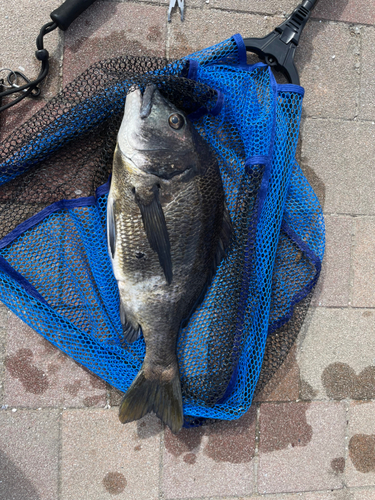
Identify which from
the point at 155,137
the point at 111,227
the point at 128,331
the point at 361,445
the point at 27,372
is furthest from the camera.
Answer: the point at 361,445

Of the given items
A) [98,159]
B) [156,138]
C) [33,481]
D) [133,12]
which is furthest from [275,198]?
[33,481]

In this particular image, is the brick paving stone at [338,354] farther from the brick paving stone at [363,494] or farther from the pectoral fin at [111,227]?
the pectoral fin at [111,227]

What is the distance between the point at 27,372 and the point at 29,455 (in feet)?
2.39

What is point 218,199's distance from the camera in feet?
8.66

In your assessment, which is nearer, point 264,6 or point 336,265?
point 264,6

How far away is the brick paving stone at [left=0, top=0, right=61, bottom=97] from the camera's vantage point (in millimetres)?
3078

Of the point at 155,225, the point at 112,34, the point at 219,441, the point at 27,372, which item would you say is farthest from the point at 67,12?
the point at 219,441

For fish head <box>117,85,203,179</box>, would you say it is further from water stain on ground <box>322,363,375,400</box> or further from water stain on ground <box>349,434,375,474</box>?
water stain on ground <box>349,434,375,474</box>

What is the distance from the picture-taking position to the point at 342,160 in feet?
11.3

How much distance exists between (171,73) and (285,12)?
56.6 inches

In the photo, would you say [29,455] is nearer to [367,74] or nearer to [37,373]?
[37,373]

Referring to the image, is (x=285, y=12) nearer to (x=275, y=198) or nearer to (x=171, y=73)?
(x=171, y=73)

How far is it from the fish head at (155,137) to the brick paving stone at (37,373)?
71.9 inches

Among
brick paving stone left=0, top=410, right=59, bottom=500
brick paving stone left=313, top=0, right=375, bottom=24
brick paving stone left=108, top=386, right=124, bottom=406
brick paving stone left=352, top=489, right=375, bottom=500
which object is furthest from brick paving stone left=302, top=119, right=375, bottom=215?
brick paving stone left=0, top=410, right=59, bottom=500
